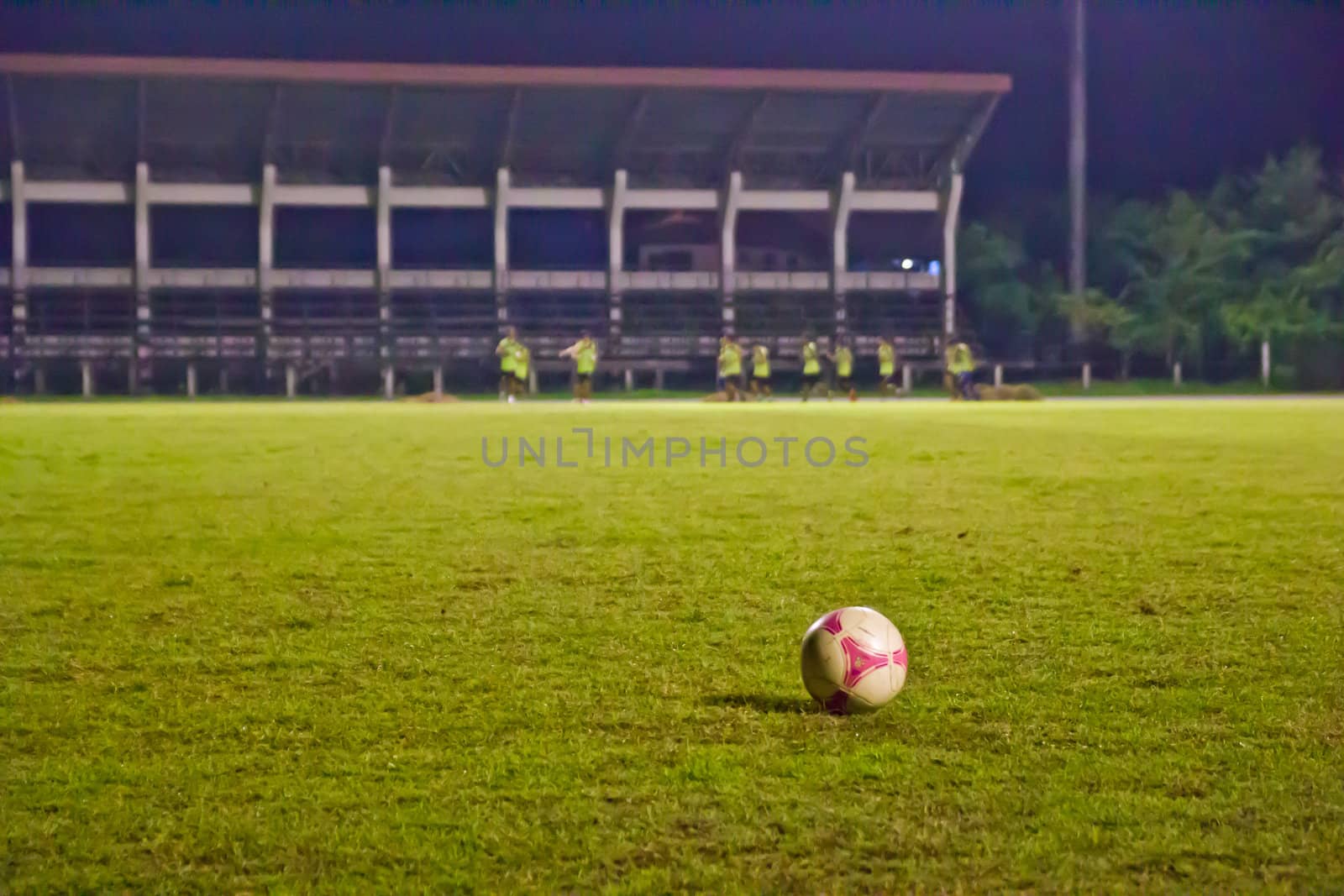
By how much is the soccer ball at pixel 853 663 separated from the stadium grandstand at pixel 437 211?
3745cm

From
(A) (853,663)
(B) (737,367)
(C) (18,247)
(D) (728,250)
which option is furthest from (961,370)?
(A) (853,663)

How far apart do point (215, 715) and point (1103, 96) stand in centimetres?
5156

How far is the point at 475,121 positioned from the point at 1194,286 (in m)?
23.9

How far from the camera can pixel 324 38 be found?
145 ft

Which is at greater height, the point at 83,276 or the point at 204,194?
the point at 204,194

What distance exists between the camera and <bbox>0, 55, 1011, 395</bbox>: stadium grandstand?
134 feet

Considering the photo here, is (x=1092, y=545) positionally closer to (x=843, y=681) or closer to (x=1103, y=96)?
(x=843, y=681)

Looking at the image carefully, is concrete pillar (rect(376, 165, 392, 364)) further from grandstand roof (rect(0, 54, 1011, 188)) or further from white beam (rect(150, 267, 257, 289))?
white beam (rect(150, 267, 257, 289))

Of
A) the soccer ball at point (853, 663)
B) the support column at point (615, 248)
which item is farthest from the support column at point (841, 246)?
the soccer ball at point (853, 663)

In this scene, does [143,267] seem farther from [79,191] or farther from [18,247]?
[18,247]

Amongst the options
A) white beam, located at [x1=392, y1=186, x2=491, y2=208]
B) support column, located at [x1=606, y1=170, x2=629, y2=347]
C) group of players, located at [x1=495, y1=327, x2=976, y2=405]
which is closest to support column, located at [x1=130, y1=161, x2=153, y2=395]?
white beam, located at [x1=392, y1=186, x2=491, y2=208]

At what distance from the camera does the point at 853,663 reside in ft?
13.7

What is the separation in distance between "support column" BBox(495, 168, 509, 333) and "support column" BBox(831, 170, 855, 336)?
34.7 ft

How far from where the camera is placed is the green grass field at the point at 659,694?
3105 millimetres
